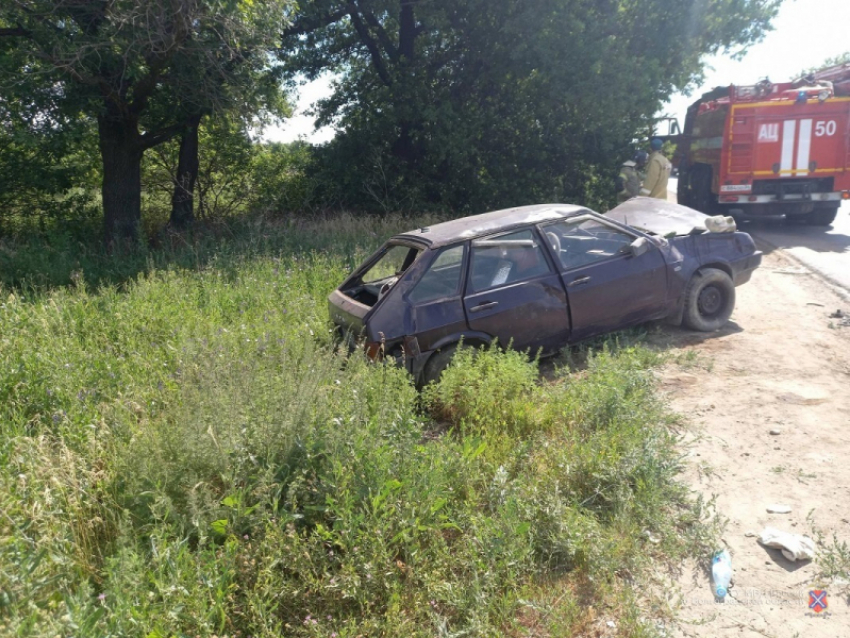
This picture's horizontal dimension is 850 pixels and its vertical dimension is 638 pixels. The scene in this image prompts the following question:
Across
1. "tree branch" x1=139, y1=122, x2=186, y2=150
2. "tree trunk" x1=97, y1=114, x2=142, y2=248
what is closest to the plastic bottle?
"tree trunk" x1=97, y1=114, x2=142, y2=248

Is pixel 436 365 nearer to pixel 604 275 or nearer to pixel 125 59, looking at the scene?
pixel 604 275

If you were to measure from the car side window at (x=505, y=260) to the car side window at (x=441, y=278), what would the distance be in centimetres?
14

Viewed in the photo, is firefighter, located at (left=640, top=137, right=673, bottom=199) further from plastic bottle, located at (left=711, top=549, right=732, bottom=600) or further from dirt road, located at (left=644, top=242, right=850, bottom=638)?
plastic bottle, located at (left=711, top=549, right=732, bottom=600)

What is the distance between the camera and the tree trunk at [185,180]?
13516 millimetres

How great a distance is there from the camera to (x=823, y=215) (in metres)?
14.1

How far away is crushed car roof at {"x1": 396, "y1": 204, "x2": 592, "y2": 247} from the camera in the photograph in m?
6.08

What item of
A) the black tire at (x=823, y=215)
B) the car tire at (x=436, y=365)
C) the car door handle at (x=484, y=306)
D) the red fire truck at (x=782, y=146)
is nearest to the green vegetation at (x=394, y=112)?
the red fire truck at (x=782, y=146)

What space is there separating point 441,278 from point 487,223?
0.81 m

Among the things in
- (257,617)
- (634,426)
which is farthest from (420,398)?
(257,617)

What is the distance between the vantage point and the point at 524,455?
441 centimetres

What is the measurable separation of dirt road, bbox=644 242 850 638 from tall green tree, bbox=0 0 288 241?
7446 millimetres
